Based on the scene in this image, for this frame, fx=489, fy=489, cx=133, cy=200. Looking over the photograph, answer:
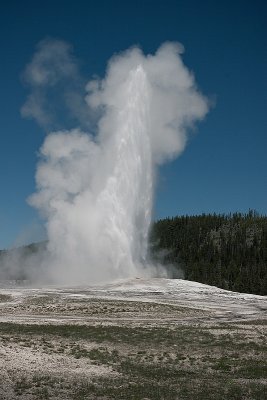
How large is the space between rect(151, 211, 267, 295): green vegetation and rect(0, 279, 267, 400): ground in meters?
79.0

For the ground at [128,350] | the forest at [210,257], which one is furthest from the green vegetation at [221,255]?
the ground at [128,350]

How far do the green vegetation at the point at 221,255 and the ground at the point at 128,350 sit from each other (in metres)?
79.0

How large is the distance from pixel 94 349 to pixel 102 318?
15065mm

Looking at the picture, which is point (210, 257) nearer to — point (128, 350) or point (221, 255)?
point (221, 255)

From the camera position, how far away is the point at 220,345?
31500mm

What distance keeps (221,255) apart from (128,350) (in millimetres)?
139569

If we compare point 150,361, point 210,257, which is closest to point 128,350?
point 150,361

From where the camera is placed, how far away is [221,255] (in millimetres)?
165750

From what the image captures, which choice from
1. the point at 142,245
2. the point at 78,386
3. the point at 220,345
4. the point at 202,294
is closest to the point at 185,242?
the point at 142,245

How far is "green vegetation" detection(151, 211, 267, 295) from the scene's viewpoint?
13375 cm

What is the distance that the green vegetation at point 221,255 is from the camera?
439 ft

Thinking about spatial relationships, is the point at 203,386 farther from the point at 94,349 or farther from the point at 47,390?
the point at 94,349

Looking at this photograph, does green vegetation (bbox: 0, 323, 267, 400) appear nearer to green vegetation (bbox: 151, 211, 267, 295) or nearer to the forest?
the forest

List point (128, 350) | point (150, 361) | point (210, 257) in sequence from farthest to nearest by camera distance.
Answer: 1. point (210, 257)
2. point (128, 350)
3. point (150, 361)
